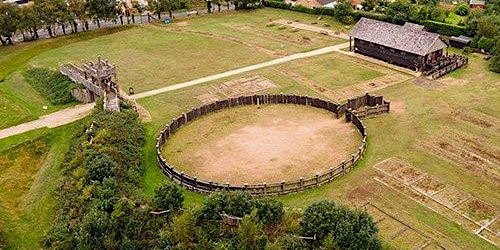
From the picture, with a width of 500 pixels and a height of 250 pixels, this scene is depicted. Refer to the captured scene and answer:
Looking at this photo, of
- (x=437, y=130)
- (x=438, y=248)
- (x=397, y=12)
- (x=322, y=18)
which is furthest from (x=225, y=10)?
(x=438, y=248)

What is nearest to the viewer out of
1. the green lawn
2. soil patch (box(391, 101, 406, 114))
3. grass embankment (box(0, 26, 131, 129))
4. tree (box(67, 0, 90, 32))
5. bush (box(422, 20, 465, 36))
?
soil patch (box(391, 101, 406, 114))

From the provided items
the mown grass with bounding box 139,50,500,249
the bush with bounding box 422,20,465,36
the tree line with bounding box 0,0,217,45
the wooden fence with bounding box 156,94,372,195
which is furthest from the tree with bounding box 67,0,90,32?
the bush with bounding box 422,20,465,36

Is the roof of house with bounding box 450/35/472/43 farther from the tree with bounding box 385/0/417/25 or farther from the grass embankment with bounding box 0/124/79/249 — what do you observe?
the grass embankment with bounding box 0/124/79/249

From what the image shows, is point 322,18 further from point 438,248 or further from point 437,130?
point 438,248

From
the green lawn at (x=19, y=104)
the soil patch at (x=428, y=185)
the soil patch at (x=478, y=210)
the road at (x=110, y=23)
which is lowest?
the soil patch at (x=478, y=210)

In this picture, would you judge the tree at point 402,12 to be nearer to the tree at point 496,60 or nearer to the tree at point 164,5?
the tree at point 496,60

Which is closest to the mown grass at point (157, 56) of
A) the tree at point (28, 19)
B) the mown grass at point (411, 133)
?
the mown grass at point (411, 133)
